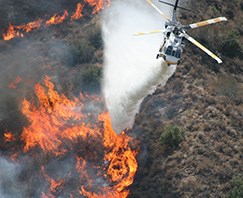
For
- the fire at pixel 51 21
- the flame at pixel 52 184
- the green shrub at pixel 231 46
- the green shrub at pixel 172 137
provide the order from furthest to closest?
the fire at pixel 51 21
the green shrub at pixel 231 46
the green shrub at pixel 172 137
the flame at pixel 52 184

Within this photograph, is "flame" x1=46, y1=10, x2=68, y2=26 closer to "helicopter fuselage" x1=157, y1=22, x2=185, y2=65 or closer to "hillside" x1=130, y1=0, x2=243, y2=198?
"hillside" x1=130, y1=0, x2=243, y2=198

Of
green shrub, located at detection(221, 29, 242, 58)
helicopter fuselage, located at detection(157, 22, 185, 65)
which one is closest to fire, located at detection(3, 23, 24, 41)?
helicopter fuselage, located at detection(157, 22, 185, 65)

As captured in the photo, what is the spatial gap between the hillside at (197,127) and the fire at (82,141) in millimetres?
1875

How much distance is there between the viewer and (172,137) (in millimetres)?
33594

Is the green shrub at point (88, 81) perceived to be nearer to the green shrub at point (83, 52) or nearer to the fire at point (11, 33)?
the green shrub at point (83, 52)

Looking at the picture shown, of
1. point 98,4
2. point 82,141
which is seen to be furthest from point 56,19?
point 82,141

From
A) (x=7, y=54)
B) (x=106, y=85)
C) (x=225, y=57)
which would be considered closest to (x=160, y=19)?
(x=225, y=57)

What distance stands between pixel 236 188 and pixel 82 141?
14.9 metres

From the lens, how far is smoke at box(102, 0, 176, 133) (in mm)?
39188

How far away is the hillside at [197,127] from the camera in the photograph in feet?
103

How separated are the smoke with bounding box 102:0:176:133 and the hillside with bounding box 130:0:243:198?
71.1 inches

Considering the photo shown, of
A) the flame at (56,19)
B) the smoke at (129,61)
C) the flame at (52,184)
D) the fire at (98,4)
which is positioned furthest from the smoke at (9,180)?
the fire at (98,4)

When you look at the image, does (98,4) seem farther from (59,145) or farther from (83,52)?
(59,145)

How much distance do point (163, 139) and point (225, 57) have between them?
16.5 metres
